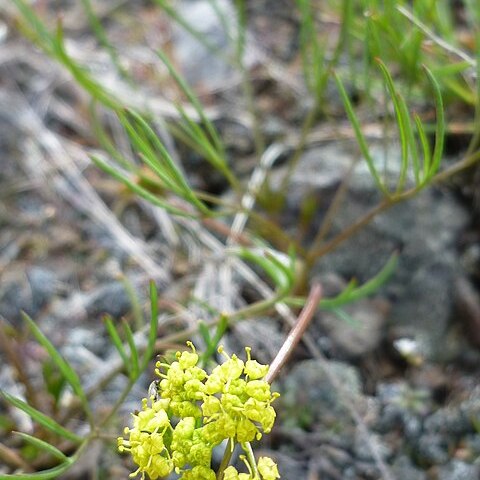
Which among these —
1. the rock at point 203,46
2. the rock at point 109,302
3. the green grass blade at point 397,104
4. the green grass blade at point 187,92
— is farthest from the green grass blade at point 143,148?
the rock at point 203,46

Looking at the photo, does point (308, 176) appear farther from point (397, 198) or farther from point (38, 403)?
point (38, 403)

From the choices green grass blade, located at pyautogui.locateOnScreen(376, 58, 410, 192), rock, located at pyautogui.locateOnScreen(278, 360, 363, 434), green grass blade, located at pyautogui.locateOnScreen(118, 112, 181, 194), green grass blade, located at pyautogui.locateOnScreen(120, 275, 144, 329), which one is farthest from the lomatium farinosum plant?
green grass blade, located at pyautogui.locateOnScreen(120, 275, 144, 329)

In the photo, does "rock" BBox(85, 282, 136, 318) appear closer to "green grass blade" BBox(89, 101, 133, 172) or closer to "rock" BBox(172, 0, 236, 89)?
"green grass blade" BBox(89, 101, 133, 172)

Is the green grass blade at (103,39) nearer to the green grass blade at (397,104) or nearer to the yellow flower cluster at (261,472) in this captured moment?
the green grass blade at (397,104)

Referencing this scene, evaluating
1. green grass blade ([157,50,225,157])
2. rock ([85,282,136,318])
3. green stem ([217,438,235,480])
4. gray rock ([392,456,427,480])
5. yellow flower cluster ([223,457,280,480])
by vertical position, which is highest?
green grass blade ([157,50,225,157])

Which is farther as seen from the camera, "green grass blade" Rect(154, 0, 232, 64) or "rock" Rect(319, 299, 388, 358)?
"green grass blade" Rect(154, 0, 232, 64)

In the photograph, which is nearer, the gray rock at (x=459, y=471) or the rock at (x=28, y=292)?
the gray rock at (x=459, y=471)

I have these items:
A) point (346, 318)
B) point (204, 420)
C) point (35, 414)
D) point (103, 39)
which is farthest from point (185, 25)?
point (204, 420)

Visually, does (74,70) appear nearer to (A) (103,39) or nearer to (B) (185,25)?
(A) (103,39)
